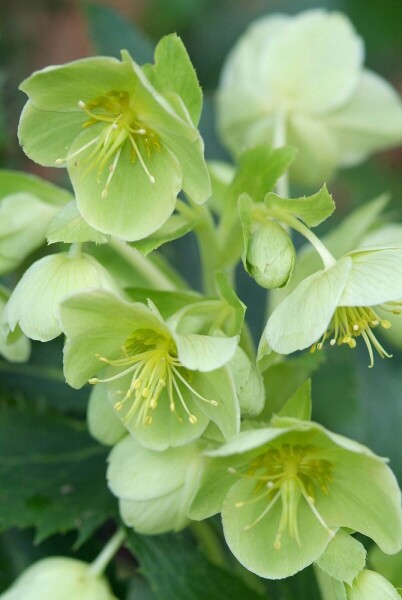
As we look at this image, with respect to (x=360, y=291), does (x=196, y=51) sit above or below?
below

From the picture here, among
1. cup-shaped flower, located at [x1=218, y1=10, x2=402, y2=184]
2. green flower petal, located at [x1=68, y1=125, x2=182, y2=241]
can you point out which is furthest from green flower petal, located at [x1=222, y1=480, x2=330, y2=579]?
cup-shaped flower, located at [x1=218, y1=10, x2=402, y2=184]

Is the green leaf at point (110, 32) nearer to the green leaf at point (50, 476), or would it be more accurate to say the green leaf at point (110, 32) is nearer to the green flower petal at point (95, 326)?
the green leaf at point (50, 476)

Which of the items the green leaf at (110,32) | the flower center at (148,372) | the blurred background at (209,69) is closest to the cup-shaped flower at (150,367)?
the flower center at (148,372)

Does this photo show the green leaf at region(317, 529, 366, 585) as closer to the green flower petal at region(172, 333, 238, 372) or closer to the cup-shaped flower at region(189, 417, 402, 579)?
the cup-shaped flower at region(189, 417, 402, 579)

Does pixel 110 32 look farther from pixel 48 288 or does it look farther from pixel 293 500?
pixel 293 500

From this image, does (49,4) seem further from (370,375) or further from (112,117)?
(112,117)

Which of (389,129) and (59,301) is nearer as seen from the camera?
(59,301)

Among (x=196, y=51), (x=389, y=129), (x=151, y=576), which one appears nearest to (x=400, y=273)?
(x=151, y=576)
